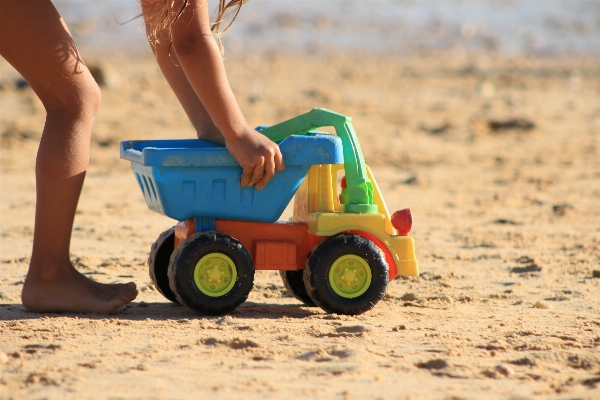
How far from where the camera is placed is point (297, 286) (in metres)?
3.45

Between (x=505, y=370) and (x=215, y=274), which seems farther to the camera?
(x=215, y=274)

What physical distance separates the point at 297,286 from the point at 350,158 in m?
0.61

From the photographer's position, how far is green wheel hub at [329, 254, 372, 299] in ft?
10.4

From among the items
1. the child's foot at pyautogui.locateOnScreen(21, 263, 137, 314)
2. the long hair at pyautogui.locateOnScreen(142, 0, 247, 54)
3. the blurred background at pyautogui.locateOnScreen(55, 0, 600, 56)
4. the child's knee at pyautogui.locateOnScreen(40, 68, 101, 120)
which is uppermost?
the blurred background at pyautogui.locateOnScreen(55, 0, 600, 56)

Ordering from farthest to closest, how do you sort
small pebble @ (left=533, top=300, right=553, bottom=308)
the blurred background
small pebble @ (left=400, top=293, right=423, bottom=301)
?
1. the blurred background
2. small pebble @ (left=400, top=293, right=423, bottom=301)
3. small pebble @ (left=533, top=300, right=553, bottom=308)

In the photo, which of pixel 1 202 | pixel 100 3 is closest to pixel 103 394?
pixel 1 202

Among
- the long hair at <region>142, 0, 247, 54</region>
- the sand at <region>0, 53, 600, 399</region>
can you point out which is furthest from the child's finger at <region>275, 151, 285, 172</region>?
the sand at <region>0, 53, 600, 399</region>

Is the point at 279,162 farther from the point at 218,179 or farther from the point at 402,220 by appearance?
the point at 402,220

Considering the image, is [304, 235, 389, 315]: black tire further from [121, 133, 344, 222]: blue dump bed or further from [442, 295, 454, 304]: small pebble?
[442, 295, 454, 304]: small pebble

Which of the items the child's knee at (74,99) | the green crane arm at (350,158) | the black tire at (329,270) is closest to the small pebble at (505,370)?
the black tire at (329,270)

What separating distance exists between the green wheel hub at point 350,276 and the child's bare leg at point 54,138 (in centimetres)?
81

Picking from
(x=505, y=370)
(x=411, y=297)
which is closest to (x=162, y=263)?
(x=411, y=297)

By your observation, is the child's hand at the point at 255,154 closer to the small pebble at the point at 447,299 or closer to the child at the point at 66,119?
the child at the point at 66,119

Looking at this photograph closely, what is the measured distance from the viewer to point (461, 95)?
37.4 feet
